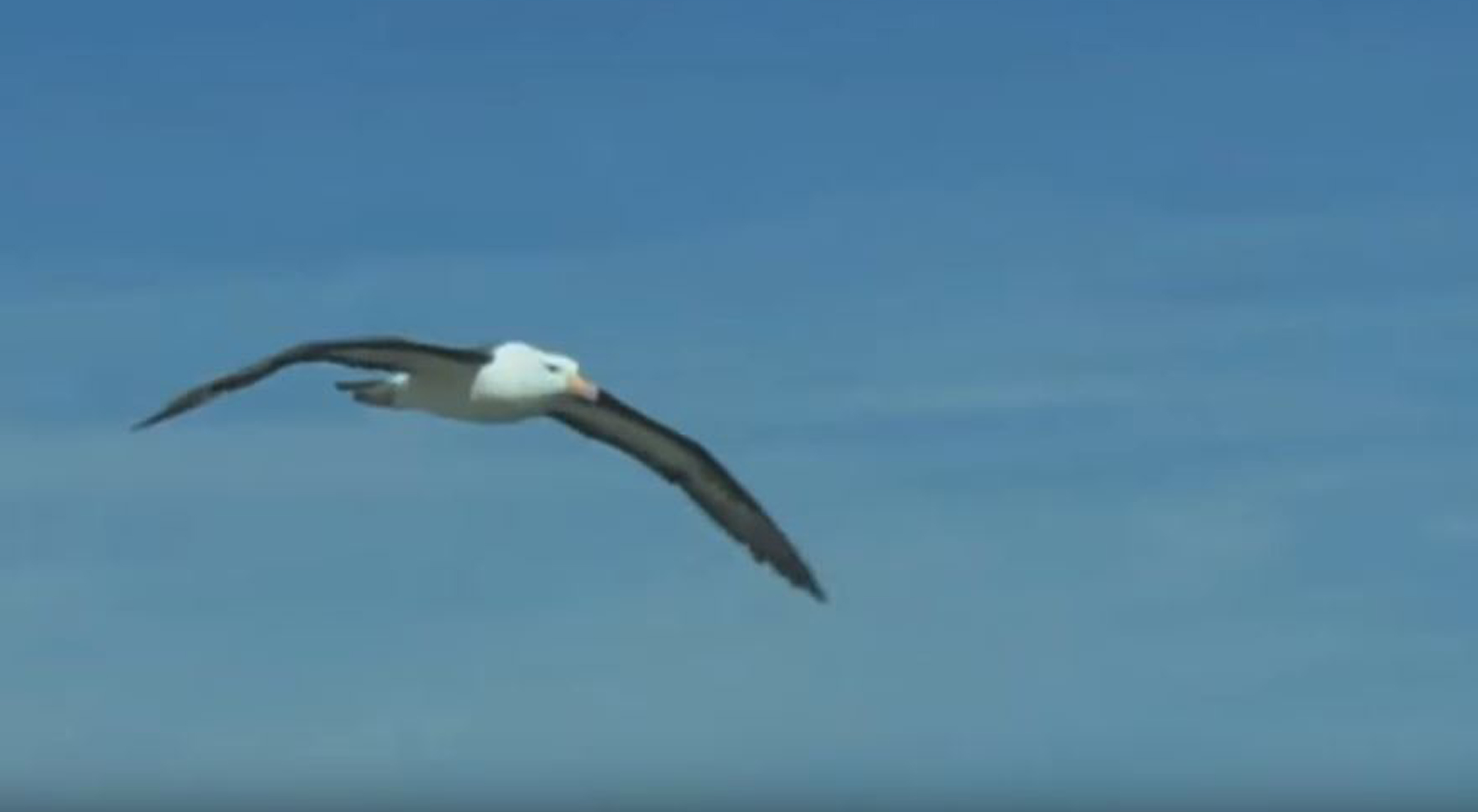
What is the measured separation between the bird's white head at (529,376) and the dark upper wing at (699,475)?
167 inches

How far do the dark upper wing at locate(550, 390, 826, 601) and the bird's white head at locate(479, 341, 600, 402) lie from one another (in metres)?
4.24

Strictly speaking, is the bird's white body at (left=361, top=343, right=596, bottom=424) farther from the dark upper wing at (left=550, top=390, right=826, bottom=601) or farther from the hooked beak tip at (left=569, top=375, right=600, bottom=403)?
the dark upper wing at (left=550, top=390, right=826, bottom=601)

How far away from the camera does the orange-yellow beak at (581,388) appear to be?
154 feet

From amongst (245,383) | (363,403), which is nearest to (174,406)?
(245,383)

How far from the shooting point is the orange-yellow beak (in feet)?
154

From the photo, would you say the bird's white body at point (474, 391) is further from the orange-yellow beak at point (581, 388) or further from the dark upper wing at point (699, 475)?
the dark upper wing at point (699, 475)

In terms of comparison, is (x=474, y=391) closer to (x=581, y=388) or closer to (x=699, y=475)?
(x=581, y=388)

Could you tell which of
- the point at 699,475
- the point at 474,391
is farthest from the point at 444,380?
the point at 699,475

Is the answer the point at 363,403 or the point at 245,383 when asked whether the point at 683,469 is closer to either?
the point at 363,403

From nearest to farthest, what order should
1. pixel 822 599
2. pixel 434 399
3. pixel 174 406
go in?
pixel 174 406 < pixel 434 399 < pixel 822 599

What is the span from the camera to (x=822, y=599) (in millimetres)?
51375

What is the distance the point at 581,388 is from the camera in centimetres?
4725

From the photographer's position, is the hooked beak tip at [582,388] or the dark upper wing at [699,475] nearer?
the hooked beak tip at [582,388]

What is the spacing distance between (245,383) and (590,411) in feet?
33.5
